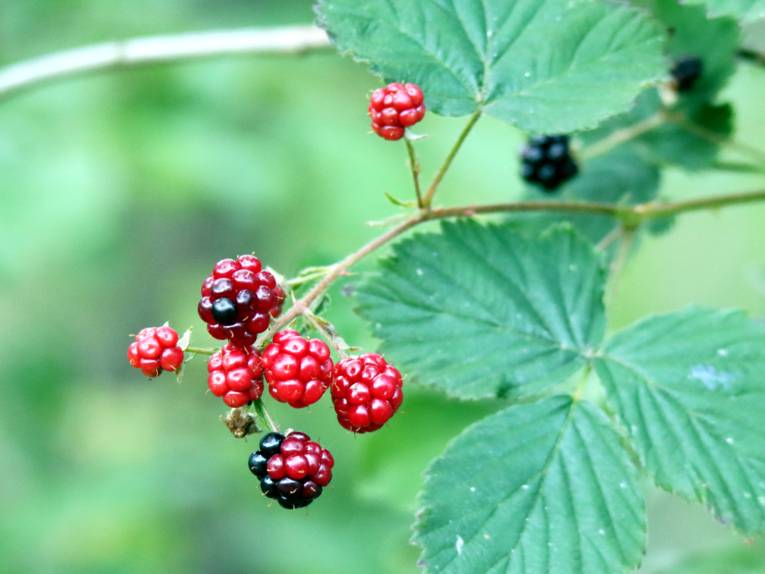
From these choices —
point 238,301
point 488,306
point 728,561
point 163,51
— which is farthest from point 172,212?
point 238,301

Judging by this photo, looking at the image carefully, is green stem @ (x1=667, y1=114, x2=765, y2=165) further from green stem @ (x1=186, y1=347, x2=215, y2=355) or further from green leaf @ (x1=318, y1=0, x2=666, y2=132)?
green stem @ (x1=186, y1=347, x2=215, y2=355)

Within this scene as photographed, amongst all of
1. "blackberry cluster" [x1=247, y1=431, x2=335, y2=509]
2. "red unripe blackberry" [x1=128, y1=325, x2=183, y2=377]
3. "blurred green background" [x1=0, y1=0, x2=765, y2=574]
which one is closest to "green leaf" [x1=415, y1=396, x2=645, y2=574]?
"blackberry cluster" [x1=247, y1=431, x2=335, y2=509]

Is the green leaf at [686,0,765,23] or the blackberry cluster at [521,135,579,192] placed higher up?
the blackberry cluster at [521,135,579,192]

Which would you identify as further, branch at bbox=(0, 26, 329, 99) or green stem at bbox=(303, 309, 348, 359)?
branch at bbox=(0, 26, 329, 99)

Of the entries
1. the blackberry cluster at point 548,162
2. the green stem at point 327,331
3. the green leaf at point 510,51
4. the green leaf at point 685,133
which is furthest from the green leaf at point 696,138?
the green stem at point 327,331

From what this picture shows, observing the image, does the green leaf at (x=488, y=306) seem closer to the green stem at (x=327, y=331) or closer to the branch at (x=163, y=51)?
the green stem at (x=327, y=331)

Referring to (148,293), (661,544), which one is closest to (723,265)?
(661,544)
